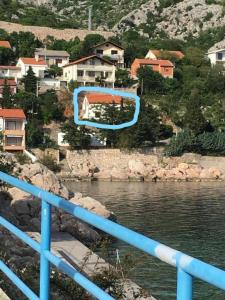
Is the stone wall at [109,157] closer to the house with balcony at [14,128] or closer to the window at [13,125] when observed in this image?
the house with balcony at [14,128]

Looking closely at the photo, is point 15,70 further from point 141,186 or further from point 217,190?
point 217,190

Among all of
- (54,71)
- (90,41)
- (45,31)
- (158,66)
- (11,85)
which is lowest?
(11,85)

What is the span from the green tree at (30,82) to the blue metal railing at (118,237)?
39.8 m

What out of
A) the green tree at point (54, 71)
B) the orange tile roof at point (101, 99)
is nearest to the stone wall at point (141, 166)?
the orange tile roof at point (101, 99)

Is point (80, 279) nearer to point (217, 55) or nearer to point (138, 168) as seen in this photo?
point (138, 168)

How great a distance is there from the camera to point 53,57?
4953 centimetres

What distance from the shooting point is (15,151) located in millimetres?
34500

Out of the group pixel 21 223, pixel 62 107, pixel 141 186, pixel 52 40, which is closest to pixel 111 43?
pixel 52 40

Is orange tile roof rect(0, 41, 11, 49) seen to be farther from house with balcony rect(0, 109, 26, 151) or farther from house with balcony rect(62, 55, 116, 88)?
house with balcony rect(0, 109, 26, 151)

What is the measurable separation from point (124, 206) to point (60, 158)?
15.6m

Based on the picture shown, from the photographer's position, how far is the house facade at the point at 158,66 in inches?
1842

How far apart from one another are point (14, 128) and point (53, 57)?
16.0 metres

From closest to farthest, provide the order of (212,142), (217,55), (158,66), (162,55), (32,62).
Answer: (212,142) < (32,62) < (158,66) < (162,55) < (217,55)

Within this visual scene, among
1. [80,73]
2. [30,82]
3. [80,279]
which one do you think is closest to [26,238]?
[80,279]
